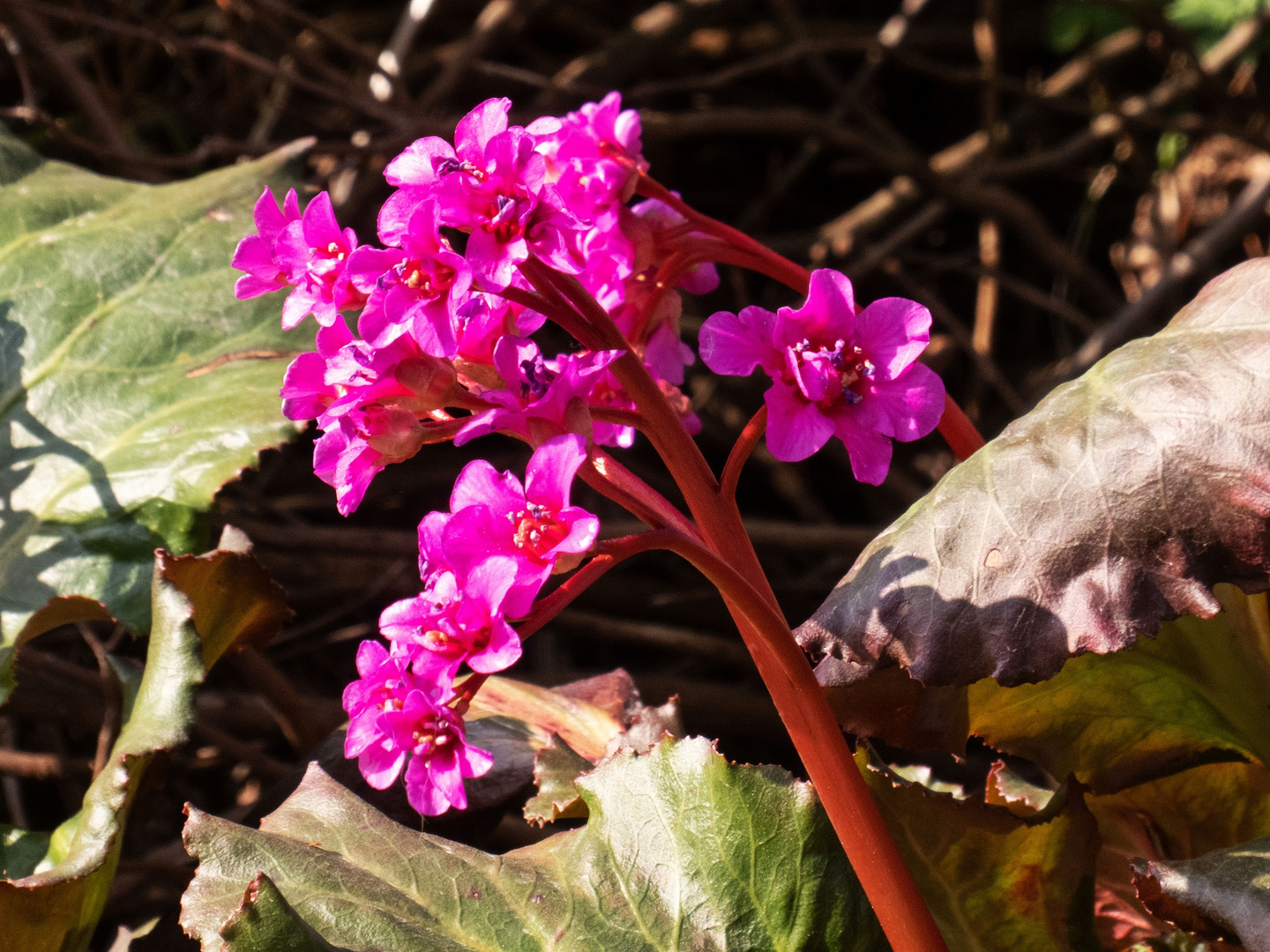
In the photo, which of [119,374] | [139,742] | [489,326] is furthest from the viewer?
[119,374]

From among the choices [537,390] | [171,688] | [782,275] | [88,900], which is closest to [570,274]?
[537,390]

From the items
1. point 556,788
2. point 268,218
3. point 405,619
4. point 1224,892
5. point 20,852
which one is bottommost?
point 20,852

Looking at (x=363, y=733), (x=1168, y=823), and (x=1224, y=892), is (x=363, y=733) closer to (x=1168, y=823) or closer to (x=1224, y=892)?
(x=1224, y=892)

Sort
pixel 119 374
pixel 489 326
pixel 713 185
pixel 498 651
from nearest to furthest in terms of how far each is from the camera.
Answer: pixel 498 651
pixel 489 326
pixel 119 374
pixel 713 185

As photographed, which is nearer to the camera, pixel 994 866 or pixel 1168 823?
pixel 994 866

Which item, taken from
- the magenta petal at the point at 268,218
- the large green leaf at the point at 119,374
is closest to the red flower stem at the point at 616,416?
the magenta petal at the point at 268,218

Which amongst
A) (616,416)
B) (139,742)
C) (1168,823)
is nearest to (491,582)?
(616,416)

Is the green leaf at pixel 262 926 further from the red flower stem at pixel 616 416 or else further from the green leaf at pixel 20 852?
the green leaf at pixel 20 852
